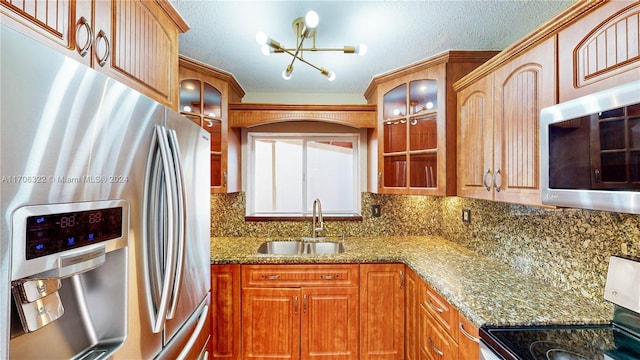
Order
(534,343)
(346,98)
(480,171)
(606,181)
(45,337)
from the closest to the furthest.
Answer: (45,337)
(606,181)
(534,343)
(480,171)
(346,98)

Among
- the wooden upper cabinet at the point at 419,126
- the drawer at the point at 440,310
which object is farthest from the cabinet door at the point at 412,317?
the wooden upper cabinet at the point at 419,126

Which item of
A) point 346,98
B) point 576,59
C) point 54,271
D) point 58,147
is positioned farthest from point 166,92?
point 346,98

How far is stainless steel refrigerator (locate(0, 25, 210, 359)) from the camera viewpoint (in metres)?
0.51

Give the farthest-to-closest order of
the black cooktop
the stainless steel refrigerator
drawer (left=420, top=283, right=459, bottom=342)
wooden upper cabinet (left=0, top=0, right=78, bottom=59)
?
drawer (left=420, top=283, right=459, bottom=342) → the black cooktop → wooden upper cabinet (left=0, top=0, right=78, bottom=59) → the stainless steel refrigerator

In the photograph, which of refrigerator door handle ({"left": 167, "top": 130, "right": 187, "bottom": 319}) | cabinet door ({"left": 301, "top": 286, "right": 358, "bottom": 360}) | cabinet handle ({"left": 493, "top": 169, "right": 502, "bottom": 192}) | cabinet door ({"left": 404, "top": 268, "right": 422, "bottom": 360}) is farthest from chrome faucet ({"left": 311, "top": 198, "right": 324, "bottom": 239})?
refrigerator door handle ({"left": 167, "top": 130, "right": 187, "bottom": 319})

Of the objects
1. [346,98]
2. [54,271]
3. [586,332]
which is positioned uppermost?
[346,98]

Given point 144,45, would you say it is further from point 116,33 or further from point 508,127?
point 508,127

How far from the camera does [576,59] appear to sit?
1055mm

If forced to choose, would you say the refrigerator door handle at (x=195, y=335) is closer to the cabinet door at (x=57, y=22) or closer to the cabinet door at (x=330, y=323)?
the cabinet door at (x=330, y=323)

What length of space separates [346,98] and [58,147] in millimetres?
2610

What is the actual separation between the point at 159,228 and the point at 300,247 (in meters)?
1.82

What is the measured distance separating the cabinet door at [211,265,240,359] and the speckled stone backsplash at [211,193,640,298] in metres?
0.74

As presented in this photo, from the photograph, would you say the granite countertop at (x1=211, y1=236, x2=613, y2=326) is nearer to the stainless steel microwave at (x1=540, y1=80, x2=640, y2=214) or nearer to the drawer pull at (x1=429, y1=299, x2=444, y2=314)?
the drawer pull at (x1=429, y1=299, x2=444, y2=314)

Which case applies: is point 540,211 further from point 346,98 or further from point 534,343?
point 346,98
